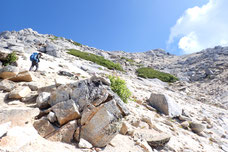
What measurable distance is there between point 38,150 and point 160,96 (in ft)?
33.4

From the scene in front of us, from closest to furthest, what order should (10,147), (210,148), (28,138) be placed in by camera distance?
1. (10,147)
2. (28,138)
3. (210,148)

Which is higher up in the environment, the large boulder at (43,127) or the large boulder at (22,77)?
the large boulder at (22,77)

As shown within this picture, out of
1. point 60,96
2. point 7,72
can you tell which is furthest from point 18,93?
point 7,72

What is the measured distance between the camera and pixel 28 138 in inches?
134

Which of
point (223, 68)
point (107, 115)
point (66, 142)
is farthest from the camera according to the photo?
point (223, 68)

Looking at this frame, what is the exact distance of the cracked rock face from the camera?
14.2ft

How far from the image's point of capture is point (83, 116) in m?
4.61

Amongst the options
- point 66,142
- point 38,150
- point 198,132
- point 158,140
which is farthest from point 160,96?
point 38,150

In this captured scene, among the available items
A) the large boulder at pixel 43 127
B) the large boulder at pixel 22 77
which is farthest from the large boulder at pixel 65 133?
the large boulder at pixel 22 77

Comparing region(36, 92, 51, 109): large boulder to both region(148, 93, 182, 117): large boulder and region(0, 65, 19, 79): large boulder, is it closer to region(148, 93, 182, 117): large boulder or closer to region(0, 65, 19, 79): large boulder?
region(0, 65, 19, 79): large boulder

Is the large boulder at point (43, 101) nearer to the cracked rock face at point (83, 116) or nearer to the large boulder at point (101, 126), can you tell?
the cracked rock face at point (83, 116)

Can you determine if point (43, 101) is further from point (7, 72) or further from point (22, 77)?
point (7, 72)

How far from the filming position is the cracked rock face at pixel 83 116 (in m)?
4.33

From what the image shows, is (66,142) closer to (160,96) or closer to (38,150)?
(38,150)
